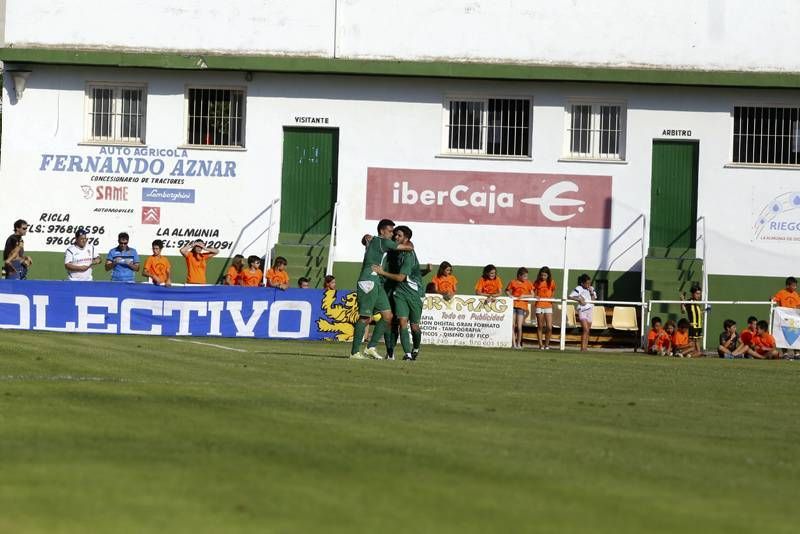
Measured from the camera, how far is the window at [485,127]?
33.8m

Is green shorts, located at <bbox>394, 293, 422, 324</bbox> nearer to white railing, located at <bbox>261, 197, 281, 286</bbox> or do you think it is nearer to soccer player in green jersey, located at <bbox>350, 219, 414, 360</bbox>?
soccer player in green jersey, located at <bbox>350, 219, 414, 360</bbox>

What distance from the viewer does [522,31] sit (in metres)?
33.6

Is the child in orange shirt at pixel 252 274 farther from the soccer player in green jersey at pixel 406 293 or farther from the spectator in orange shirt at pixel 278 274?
the soccer player in green jersey at pixel 406 293

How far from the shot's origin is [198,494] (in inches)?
325

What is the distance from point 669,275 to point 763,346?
3.73 metres

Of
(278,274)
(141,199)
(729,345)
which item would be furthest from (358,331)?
(141,199)

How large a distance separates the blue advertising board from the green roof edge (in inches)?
254

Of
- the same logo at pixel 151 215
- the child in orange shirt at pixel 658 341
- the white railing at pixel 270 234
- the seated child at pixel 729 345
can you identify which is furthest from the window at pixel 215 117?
the seated child at pixel 729 345

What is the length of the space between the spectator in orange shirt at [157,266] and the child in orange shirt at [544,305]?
302 inches

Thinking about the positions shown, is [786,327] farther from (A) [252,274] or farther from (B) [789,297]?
(A) [252,274]

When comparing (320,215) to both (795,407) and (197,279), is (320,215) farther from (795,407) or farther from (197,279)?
(795,407)

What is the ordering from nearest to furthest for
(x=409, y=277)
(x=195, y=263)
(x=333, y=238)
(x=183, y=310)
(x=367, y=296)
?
(x=367, y=296) < (x=409, y=277) < (x=183, y=310) < (x=195, y=263) < (x=333, y=238)

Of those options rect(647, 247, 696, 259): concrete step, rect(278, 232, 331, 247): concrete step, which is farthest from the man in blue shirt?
rect(647, 247, 696, 259): concrete step

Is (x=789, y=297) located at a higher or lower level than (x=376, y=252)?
lower
